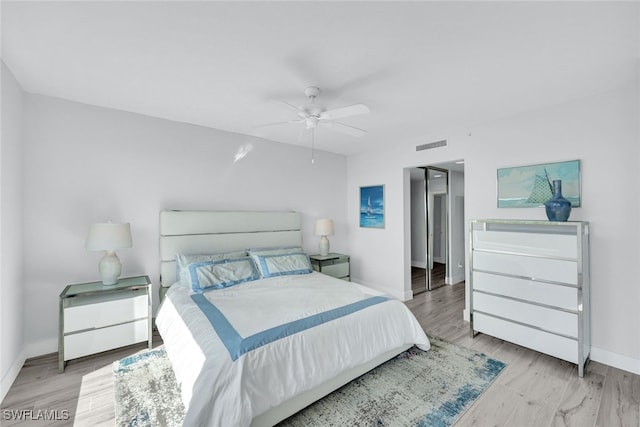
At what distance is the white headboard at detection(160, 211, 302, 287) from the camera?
3367 millimetres

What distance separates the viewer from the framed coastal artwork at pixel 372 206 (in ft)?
16.0

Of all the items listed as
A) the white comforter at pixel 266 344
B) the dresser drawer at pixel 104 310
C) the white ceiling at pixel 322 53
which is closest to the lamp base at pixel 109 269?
the dresser drawer at pixel 104 310

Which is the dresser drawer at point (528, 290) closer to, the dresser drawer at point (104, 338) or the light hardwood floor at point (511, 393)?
the light hardwood floor at point (511, 393)

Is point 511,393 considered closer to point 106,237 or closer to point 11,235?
point 106,237

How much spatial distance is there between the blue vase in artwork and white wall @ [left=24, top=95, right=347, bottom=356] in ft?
11.5

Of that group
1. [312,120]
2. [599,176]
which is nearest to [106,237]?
[312,120]

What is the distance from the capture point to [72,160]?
2.94 metres

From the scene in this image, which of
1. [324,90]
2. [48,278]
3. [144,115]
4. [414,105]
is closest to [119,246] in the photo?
[48,278]

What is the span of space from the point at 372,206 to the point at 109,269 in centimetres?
383

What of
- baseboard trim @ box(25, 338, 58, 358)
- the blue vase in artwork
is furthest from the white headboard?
the blue vase in artwork

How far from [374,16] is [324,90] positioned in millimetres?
981

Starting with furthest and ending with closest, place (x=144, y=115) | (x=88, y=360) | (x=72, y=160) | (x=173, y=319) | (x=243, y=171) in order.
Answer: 1. (x=243, y=171)
2. (x=144, y=115)
3. (x=72, y=160)
4. (x=88, y=360)
5. (x=173, y=319)

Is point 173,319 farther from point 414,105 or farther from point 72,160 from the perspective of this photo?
point 414,105

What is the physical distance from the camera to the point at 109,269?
9.27 feet
